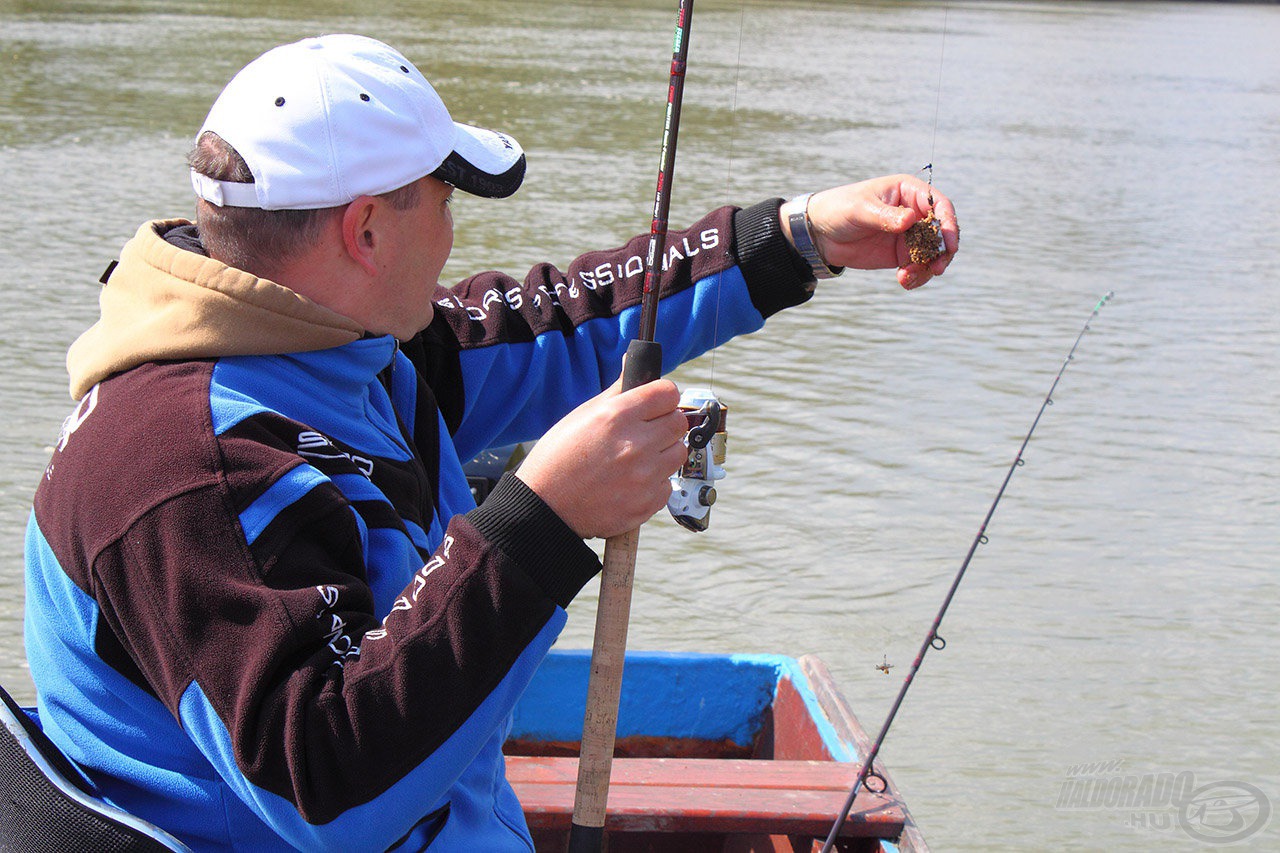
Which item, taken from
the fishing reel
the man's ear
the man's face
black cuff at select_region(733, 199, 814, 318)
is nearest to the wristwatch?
black cuff at select_region(733, 199, 814, 318)

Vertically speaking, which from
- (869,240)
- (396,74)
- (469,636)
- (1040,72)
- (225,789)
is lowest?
(1040,72)

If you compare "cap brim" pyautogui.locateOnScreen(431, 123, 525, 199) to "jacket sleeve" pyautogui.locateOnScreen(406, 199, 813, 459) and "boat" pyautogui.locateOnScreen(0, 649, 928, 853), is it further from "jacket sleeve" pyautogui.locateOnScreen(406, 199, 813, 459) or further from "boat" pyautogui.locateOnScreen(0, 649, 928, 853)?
"boat" pyautogui.locateOnScreen(0, 649, 928, 853)

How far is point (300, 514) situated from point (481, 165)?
0.52 meters

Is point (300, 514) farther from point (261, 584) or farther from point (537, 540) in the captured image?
point (537, 540)

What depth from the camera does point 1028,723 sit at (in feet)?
14.4

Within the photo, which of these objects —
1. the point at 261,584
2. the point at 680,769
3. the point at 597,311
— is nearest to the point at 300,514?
the point at 261,584

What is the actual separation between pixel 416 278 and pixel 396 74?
242 mm

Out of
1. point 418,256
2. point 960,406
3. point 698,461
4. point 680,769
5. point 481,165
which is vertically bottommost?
point 960,406

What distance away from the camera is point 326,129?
5.16ft

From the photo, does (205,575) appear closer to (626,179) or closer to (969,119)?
(626,179)

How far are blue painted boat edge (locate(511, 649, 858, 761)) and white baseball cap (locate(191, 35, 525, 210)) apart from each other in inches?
72.7

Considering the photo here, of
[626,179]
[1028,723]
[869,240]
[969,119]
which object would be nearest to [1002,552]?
[1028,723]

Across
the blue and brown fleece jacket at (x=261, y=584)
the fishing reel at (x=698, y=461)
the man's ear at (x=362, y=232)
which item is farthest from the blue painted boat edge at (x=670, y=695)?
the man's ear at (x=362, y=232)

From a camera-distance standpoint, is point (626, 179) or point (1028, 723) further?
point (626, 179)
